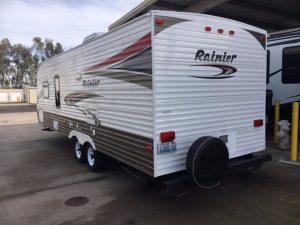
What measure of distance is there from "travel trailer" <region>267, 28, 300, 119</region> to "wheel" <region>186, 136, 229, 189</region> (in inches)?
225

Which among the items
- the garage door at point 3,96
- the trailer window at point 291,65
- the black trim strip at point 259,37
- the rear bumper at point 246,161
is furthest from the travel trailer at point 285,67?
the garage door at point 3,96

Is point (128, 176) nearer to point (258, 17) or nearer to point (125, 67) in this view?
point (125, 67)

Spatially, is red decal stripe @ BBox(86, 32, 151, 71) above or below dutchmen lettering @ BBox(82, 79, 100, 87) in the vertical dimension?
above

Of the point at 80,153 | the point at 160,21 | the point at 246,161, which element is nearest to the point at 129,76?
the point at 160,21

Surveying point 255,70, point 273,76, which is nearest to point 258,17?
point 273,76

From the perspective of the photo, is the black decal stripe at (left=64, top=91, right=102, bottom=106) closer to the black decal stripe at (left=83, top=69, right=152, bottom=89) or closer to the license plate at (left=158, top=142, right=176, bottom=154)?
the black decal stripe at (left=83, top=69, right=152, bottom=89)

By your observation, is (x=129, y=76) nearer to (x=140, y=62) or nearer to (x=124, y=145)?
Result: (x=140, y=62)

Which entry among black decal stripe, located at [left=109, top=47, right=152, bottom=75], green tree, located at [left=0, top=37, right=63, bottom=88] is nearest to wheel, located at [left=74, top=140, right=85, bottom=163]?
black decal stripe, located at [left=109, top=47, right=152, bottom=75]

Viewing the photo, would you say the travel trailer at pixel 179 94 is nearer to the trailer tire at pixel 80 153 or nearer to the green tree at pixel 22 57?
the trailer tire at pixel 80 153

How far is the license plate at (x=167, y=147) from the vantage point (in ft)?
13.5

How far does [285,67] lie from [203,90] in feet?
19.0

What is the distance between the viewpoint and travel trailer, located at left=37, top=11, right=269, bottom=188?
4.09 m

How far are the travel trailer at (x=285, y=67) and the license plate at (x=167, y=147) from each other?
6190 mm

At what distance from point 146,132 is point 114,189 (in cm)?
182
